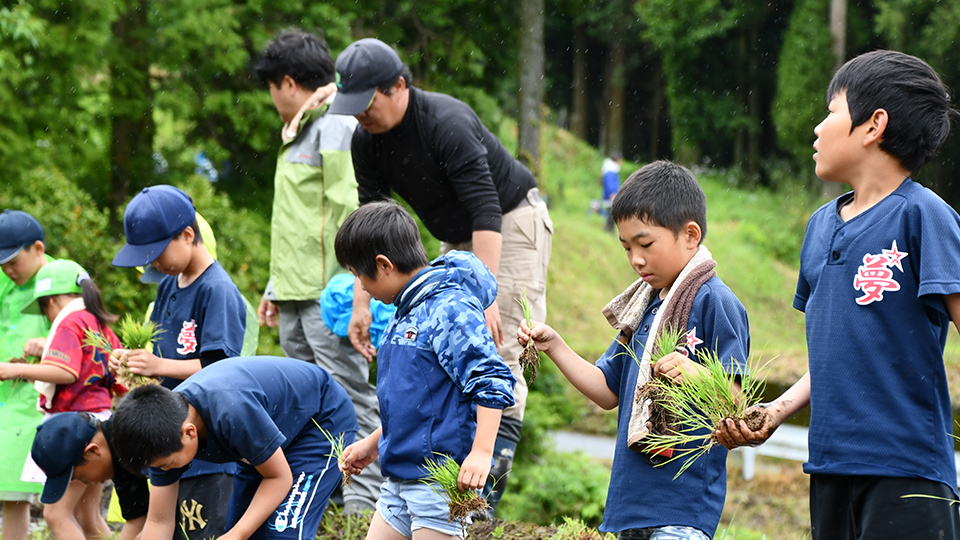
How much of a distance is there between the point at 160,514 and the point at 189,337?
91cm

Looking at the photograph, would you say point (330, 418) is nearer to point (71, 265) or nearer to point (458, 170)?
point (458, 170)

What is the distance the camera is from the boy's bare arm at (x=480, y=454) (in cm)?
287

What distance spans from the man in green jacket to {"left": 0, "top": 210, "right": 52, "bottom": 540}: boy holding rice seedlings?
1.31 metres

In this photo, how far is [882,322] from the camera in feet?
A: 8.07

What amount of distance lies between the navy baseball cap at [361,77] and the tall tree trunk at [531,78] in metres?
9.53

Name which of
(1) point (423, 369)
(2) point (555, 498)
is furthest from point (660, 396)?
(2) point (555, 498)

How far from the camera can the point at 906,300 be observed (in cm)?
244

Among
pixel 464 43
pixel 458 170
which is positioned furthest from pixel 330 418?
pixel 464 43

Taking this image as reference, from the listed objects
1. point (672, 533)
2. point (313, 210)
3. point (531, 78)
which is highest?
point (531, 78)

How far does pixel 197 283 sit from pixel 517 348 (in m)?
1.57

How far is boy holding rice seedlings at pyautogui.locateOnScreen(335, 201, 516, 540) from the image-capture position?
3.02m

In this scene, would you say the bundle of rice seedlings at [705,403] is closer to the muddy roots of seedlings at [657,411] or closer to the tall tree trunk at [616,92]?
the muddy roots of seedlings at [657,411]

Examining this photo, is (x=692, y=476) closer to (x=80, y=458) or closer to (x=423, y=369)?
(x=423, y=369)

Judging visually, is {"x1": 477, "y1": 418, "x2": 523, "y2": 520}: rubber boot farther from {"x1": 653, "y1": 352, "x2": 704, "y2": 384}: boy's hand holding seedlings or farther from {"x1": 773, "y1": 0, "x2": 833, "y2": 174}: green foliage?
{"x1": 773, "y1": 0, "x2": 833, "y2": 174}: green foliage
